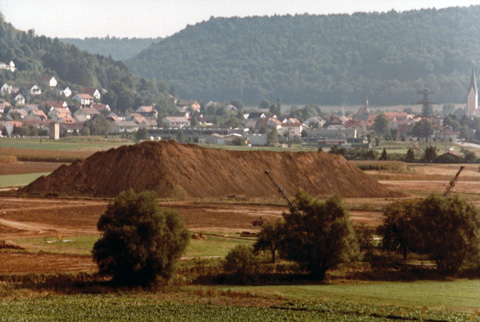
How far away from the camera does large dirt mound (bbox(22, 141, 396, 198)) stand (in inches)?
2768

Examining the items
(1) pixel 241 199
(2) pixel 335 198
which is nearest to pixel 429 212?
(2) pixel 335 198

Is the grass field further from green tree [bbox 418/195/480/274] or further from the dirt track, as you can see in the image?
the dirt track

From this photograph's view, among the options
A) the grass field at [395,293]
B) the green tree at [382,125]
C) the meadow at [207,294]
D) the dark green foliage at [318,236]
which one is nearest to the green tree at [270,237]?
the dark green foliage at [318,236]

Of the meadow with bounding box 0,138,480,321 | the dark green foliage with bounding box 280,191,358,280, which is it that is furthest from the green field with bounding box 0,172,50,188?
the dark green foliage with bounding box 280,191,358,280

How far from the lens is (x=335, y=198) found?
42.7 meters

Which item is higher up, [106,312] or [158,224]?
[158,224]

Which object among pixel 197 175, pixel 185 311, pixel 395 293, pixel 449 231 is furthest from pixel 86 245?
pixel 197 175

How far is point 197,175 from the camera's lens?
73375 mm

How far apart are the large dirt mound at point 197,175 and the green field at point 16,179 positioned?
5865 millimetres

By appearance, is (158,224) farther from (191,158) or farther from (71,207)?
(191,158)

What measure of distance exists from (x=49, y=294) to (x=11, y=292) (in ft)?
4.96

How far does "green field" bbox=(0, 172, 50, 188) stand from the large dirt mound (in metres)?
5.87

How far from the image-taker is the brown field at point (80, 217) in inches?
1640

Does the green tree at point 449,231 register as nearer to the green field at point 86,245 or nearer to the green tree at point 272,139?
the green field at point 86,245
